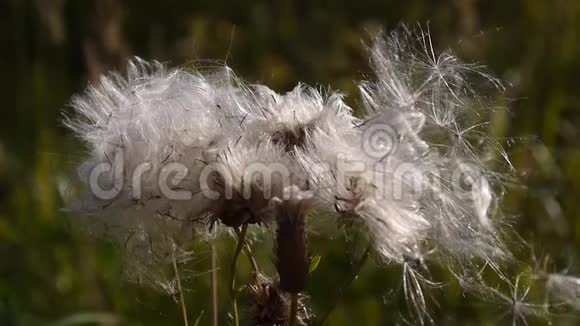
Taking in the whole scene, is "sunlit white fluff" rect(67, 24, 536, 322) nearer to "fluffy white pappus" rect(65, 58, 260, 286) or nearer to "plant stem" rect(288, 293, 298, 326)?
"fluffy white pappus" rect(65, 58, 260, 286)

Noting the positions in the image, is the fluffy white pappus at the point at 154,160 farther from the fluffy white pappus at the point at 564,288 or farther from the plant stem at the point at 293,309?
the fluffy white pappus at the point at 564,288

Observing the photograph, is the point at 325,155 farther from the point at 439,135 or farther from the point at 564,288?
the point at 564,288

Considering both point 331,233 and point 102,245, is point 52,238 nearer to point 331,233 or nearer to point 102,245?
point 102,245

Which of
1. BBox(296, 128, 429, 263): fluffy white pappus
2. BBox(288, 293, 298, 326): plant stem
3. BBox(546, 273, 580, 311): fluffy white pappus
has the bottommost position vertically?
BBox(546, 273, 580, 311): fluffy white pappus

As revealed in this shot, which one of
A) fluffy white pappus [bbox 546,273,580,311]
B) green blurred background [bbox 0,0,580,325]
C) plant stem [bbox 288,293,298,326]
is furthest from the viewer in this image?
green blurred background [bbox 0,0,580,325]

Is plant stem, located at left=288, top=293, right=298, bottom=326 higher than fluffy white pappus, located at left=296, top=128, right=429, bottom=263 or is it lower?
lower

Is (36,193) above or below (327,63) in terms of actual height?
below

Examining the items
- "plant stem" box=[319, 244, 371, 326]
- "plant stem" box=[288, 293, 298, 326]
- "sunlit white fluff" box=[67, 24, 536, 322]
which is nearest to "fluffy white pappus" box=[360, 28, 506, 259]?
"sunlit white fluff" box=[67, 24, 536, 322]

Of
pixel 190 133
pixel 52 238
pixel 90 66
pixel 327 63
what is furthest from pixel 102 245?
pixel 190 133
